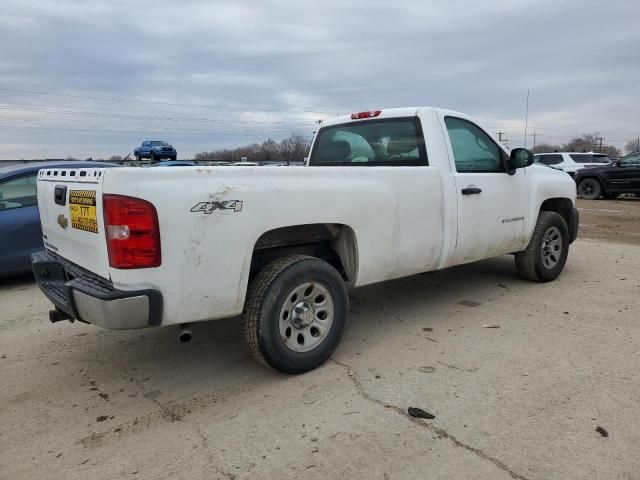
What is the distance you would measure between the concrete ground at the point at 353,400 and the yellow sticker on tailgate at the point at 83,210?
3.77 ft

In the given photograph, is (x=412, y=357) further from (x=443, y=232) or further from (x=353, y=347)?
(x=443, y=232)

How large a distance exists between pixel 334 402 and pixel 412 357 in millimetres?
896

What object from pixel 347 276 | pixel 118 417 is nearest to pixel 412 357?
pixel 347 276

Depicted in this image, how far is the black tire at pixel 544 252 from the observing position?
544cm

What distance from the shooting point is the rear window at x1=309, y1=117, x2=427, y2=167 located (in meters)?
4.38

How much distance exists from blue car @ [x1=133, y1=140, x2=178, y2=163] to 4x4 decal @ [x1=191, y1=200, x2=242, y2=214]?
3368 cm

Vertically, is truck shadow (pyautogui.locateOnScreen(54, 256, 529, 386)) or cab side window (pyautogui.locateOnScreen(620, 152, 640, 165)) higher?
cab side window (pyautogui.locateOnScreen(620, 152, 640, 165))

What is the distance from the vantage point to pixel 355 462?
246cm

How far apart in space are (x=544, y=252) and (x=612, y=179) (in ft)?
42.5

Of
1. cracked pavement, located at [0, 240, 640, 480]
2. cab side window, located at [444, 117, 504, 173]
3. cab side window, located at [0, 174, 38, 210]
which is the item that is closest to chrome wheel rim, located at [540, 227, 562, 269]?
cracked pavement, located at [0, 240, 640, 480]

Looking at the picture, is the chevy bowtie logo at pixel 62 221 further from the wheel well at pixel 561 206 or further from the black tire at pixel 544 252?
the wheel well at pixel 561 206

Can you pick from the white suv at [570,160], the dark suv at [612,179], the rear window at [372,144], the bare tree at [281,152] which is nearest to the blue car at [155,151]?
the bare tree at [281,152]

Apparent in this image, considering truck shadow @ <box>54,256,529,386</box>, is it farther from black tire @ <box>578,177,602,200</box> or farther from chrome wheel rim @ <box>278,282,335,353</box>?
black tire @ <box>578,177,602,200</box>

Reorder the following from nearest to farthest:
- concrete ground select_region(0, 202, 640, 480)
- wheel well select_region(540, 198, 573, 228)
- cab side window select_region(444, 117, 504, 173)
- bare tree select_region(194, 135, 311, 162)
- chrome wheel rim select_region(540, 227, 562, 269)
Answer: concrete ground select_region(0, 202, 640, 480) < cab side window select_region(444, 117, 504, 173) < chrome wheel rim select_region(540, 227, 562, 269) < wheel well select_region(540, 198, 573, 228) < bare tree select_region(194, 135, 311, 162)
